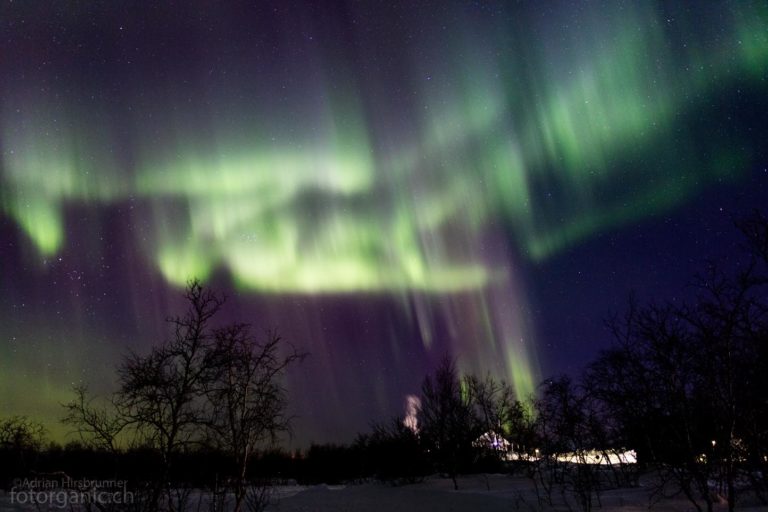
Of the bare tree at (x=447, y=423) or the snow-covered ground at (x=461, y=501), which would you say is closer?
the snow-covered ground at (x=461, y=501)

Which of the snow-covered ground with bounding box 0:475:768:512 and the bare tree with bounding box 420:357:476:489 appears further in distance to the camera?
the bare tree with bounding box 420:357:476:489

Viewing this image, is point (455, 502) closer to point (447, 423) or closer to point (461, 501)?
point (461, 501)

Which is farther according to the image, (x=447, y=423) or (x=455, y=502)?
(x=447, y=423)

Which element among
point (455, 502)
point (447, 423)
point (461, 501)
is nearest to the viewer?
point (461, 501)

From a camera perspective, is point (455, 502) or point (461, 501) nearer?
point (461, 501)

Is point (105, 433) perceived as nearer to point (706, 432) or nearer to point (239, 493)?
point (239, 493)

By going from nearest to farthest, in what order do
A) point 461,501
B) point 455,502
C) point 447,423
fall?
point 461,501
point 455,502
point 447,423

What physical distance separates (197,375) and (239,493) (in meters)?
3.58

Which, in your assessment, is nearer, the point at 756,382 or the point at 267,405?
the point at 267,405

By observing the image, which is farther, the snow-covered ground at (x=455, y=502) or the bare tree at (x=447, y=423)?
the bare tree at (x=447, y=423)

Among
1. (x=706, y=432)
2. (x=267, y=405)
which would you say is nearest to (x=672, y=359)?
(x=706, y=432)

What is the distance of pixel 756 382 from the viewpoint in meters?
22.8

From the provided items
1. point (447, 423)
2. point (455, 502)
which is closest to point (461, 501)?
point (455, 502)

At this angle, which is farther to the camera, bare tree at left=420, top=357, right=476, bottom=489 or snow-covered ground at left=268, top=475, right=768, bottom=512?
bare tree at left=420, top=357, right=476, bottom=489
